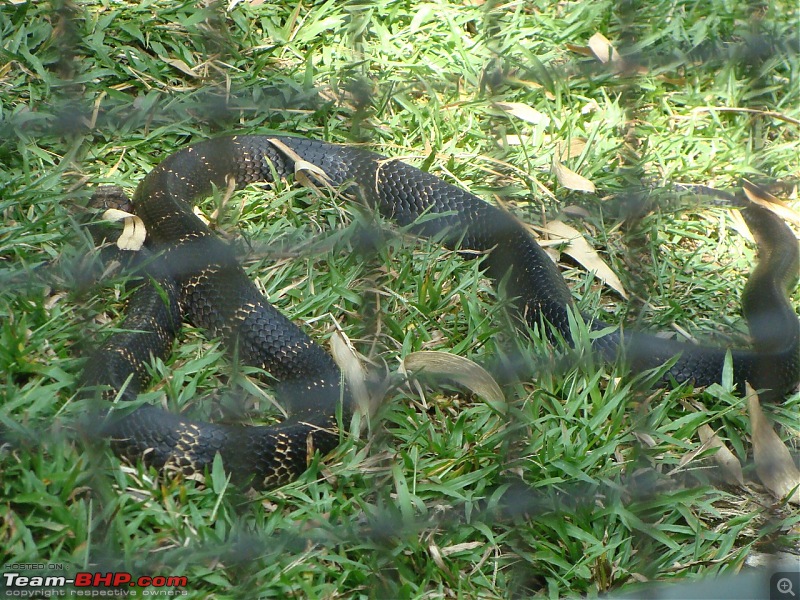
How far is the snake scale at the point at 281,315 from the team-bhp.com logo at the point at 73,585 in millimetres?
370

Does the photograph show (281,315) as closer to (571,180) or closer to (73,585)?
(73,585)

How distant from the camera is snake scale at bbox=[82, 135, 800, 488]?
6.80 feet

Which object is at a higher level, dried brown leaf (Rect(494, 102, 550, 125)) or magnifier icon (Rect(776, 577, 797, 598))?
dried brown leaf (Rect(494, 102, 550, 125))

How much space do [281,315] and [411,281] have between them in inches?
17.2

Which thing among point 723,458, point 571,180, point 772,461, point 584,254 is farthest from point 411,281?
point 772,461

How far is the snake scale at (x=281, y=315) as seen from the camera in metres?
2.07

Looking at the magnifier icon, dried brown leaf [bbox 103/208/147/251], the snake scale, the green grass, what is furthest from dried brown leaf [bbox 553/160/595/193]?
the magnifier icon

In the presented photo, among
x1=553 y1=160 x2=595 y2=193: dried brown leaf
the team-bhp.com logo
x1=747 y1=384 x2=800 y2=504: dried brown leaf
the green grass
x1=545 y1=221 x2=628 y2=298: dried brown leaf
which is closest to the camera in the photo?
the team-bhp.com logo

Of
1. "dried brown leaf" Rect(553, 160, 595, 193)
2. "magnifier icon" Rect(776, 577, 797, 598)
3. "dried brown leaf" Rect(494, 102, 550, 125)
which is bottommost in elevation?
"magnifier icon" Rect(776, 577, 797, 598)

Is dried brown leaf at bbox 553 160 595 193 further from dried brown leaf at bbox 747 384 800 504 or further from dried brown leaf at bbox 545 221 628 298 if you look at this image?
dried brown leaf at bbox 747 384 800 504

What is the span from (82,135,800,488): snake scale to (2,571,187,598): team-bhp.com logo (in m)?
0.37

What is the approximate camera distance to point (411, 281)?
2695mm

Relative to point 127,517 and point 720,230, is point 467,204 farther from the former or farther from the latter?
point 127,517

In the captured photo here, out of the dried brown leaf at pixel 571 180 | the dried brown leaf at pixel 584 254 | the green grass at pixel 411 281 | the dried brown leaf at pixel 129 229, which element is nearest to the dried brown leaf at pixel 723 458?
the green grass at pixel 411 281
